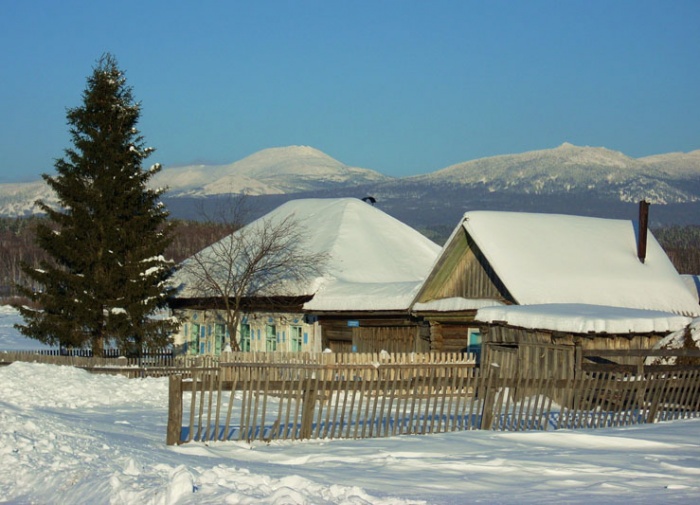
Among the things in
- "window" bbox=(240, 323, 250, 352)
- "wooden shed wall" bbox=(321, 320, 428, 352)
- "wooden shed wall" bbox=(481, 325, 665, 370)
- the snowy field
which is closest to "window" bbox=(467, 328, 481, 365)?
"wooden shed wall" bbox=(321, 320, 428, 352)

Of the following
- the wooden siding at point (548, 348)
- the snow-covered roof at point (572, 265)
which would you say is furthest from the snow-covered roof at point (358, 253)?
the wooden siding at point (548, 348)

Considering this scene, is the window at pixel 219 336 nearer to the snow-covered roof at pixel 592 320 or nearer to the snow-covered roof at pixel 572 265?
the snow-covered roof at pixel 572 265

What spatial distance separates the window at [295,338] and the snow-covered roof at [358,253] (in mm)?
1784

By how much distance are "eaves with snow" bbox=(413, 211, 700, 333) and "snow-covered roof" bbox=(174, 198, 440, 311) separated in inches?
126

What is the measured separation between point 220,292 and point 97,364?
619cm

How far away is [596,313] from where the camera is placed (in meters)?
24.2

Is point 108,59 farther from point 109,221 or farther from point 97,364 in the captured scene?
point 97,364

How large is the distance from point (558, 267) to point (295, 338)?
11634 mm

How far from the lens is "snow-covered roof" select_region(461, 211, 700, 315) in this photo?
30453 millimetres

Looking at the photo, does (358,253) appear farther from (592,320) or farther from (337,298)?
(592,320)

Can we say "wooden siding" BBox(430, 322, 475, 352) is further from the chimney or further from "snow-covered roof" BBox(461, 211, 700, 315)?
the chimney

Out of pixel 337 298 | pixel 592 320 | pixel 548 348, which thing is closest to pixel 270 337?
pixel 337 298

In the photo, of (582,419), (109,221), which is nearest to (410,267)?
(109,221)

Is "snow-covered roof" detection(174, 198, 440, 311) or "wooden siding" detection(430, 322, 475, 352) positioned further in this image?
"snow-covered roof" detection(174, 198, 440, 311)
